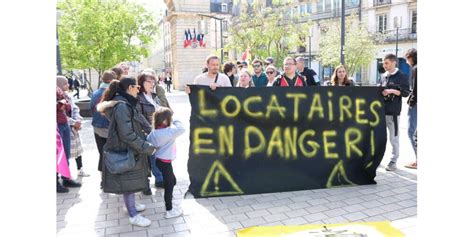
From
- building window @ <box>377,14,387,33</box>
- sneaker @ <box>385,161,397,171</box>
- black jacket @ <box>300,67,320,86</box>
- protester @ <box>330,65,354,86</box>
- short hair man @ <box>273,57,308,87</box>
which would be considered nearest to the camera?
short hair man @ <box>273,57,308,87</box>

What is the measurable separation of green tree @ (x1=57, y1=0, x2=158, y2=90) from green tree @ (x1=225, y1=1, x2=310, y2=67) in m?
11.3

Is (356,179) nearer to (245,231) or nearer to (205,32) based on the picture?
(245,231)

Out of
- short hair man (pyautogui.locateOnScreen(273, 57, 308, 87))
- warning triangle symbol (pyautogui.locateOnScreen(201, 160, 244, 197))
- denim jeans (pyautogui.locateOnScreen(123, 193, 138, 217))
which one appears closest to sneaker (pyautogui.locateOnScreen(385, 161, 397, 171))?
short hair man (pyautogui.locateOnScreen(273, 57, 308, 87))

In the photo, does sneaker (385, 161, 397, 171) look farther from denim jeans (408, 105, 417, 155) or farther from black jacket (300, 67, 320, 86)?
black jacket (300, 67, 320, 86)

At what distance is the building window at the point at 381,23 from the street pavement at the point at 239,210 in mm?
36672

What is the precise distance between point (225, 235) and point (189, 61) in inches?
1381

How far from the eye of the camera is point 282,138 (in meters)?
4.99

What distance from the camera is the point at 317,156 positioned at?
507 cm

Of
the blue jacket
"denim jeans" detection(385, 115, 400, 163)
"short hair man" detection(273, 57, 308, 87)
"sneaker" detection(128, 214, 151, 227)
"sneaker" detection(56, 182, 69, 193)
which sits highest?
"short hair man" detection(273, 57, 308, 87)

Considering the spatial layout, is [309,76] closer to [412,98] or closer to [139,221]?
[412,98]

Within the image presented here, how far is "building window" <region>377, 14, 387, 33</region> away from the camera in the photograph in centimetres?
3854
